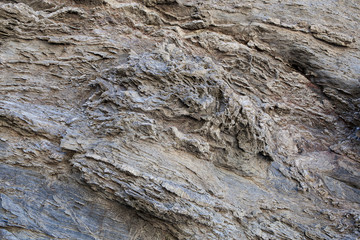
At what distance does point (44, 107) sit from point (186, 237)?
18.9ft

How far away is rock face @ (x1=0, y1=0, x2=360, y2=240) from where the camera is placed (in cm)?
646

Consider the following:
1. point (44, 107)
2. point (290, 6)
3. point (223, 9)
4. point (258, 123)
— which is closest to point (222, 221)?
point (258, 123)

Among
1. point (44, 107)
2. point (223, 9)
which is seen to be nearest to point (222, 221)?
point (44, 107)

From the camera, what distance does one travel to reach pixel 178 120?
7242 mm

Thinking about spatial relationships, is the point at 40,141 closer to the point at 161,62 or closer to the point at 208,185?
the point at 161,62

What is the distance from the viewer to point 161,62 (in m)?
7.80

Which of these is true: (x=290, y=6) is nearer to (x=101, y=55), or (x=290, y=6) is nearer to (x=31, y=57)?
(x=101, y=55)

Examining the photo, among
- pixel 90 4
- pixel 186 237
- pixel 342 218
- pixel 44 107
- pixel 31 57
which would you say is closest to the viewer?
pixel 186 237

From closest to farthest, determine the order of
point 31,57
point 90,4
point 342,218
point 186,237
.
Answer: point 186,237 → point 342,218 → point 31,57 → point 90,4

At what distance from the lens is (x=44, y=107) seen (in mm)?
7520

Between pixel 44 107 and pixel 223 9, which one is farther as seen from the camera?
pixel 223 9

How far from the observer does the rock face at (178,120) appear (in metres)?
6.46

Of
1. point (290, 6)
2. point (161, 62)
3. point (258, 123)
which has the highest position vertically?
point (290, 6)

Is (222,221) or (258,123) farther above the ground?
(258,123)
